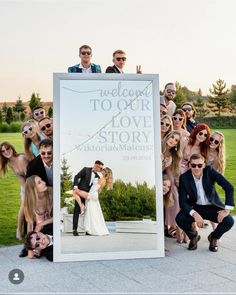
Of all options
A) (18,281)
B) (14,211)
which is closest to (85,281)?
(18,281)

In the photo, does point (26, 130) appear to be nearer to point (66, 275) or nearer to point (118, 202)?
point (118, 202)

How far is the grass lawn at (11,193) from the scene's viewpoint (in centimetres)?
619

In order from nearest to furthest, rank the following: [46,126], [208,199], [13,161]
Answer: [208,199] < [46,126] < [13,161]

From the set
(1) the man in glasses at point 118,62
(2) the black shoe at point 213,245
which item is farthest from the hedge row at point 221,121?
(2) the black shoe at point 213,245

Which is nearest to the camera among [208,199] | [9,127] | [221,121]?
[208,199]

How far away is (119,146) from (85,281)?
4.36 feet

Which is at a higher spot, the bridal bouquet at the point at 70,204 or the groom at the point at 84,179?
the groom at the point at 84,179

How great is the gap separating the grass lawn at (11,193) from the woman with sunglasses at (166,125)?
1808 millimetres

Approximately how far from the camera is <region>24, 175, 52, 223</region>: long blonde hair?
485 centimetres

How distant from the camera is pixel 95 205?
4.65 metres

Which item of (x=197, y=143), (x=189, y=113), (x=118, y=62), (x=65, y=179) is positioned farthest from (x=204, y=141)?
(x=65, y=179)

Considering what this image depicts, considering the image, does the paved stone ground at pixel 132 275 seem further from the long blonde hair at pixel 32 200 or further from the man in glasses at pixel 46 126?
the man in glasses at pixel 46 126

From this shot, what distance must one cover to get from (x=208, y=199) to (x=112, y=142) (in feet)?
3.78

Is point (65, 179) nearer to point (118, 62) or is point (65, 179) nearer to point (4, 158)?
point (4, 158)
